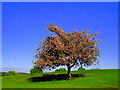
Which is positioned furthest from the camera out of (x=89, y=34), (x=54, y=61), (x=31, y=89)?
(x=89, y=34)

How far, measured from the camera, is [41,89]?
31.1 metres

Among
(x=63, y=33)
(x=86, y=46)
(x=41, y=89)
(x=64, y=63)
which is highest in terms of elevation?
(x=63, y=33)

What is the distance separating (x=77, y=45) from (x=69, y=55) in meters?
2.78

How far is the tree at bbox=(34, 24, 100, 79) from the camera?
45.0 metres

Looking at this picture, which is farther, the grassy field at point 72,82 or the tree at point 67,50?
the tree at point 67,50

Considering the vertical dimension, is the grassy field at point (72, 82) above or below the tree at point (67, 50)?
below

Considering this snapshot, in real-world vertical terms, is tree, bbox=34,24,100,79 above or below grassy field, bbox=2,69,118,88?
above

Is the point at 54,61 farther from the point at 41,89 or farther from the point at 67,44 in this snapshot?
the point at 41,89

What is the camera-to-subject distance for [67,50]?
4516 cm

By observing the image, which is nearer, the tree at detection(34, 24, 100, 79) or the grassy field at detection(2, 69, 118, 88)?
the grassy field at detection(2, 69, 118, 88)

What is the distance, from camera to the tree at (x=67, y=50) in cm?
4503

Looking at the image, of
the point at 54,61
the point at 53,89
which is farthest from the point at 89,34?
the point at 53,89

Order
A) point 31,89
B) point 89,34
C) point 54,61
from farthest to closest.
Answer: point 89,34 < point 54,61 < point 31,89

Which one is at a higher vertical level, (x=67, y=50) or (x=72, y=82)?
(x=67, y=50)
